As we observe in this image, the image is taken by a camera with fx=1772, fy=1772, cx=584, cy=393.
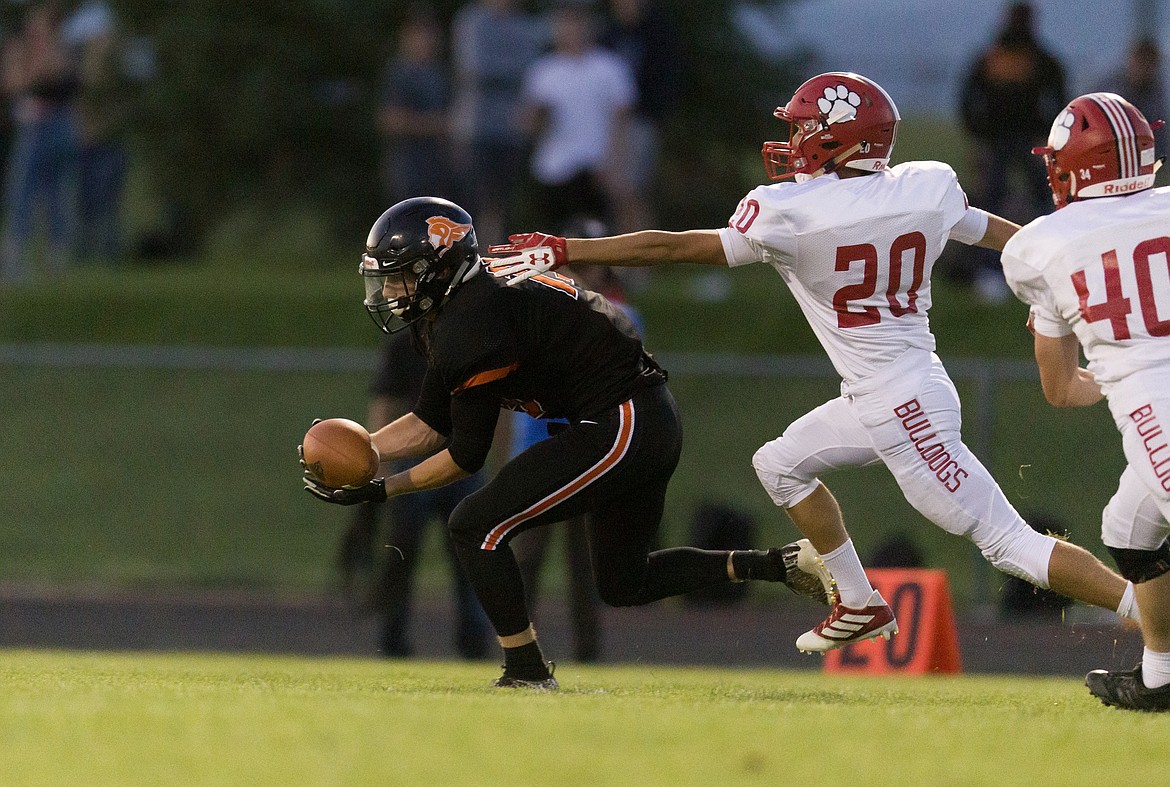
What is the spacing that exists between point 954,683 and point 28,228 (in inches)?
443

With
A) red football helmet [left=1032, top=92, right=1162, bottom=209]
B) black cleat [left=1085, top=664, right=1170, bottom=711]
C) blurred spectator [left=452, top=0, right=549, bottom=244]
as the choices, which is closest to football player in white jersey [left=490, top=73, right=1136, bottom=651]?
black cleat [left=1085, top=664, right=1170, bottom=711]

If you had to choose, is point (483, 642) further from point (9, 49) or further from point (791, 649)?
point (9, 49)

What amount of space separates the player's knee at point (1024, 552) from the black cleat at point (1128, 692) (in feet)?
1.27

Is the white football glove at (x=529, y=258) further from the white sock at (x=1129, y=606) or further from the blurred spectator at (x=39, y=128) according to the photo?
the blurred spectator at (x=39, y=128)

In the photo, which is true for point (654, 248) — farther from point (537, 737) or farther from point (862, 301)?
point (537, 737)

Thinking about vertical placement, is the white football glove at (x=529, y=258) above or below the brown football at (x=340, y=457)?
above

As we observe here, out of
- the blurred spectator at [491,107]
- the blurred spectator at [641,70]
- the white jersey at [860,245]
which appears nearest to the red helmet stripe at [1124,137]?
the white jersey at [860,245]

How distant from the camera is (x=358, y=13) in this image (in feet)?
56.7

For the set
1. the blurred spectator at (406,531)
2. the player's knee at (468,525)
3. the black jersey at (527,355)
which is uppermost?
the black jersey at (527,355)

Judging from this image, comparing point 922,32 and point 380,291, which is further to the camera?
point 922,32

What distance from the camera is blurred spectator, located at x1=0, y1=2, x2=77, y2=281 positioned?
15453 mm

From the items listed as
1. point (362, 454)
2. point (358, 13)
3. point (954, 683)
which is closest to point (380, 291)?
point (362, 454)

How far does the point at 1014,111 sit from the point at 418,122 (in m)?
4.69

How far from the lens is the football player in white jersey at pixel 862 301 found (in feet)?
19.6
